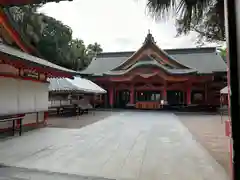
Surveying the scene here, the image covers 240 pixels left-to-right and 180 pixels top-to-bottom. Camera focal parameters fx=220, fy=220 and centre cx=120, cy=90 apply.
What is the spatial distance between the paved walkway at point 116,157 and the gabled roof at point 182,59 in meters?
15.7

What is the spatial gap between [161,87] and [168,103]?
168cm

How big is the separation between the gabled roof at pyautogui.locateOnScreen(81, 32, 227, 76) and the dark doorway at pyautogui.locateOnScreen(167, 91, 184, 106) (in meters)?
2.61

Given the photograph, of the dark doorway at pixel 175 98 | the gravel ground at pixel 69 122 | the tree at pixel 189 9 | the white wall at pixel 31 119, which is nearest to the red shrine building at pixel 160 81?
the dark doorway at pixel 175 98

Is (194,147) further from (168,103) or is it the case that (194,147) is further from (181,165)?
(168,103)

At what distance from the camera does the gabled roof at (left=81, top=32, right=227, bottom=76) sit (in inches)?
859

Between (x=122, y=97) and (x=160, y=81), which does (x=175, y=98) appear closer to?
(x=160, y=81)

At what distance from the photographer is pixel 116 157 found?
15.7ft

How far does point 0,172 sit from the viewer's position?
3770mm

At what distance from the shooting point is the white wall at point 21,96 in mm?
7316

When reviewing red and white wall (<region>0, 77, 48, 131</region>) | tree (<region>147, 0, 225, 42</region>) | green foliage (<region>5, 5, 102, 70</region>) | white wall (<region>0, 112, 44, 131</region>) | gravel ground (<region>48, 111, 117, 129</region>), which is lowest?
gravel ground (<region>48, 111, 117, 129</region>)

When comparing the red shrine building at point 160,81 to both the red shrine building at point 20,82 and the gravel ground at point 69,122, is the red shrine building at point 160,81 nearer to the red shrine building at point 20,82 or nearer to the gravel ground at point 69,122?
the gravel ground at point 69,122

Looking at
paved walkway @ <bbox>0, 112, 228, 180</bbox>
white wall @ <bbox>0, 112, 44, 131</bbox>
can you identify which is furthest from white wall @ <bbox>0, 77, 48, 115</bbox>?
paved walkway @ <bbox>0, 112, 228, 180</bbox>

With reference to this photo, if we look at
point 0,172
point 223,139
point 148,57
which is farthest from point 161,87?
point 0,172

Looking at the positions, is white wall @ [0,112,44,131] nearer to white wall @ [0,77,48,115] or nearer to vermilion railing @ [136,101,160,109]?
white wall @ [0,77,48,115]
